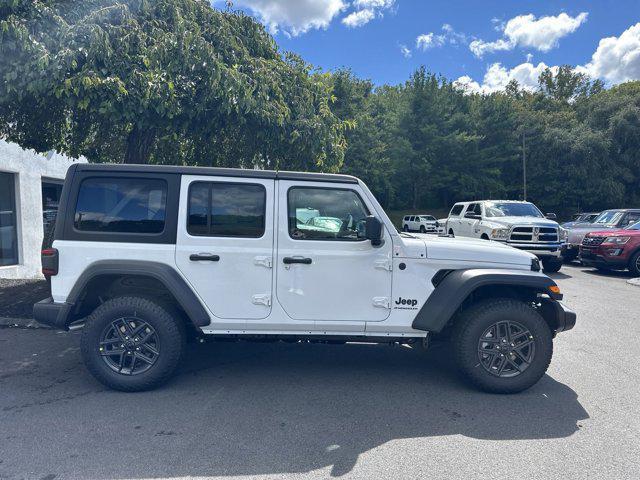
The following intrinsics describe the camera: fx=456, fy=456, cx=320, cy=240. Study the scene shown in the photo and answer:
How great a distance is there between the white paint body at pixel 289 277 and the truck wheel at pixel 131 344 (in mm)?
350

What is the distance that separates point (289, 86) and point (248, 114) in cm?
108

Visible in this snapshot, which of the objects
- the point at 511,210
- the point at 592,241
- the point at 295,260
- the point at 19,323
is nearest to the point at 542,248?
the point at 592,241

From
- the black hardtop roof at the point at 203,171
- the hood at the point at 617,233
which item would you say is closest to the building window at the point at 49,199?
the black hardtop roof at the point at 203,171

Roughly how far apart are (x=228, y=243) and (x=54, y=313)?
1689mm

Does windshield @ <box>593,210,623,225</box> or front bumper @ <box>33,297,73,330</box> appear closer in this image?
front bumper @ <box>33,297,73,330</box>

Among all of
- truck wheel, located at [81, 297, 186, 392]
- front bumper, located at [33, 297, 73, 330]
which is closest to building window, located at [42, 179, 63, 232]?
front bumper, located at [33, 297, 73, 330]

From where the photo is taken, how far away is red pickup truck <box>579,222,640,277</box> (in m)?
11.4

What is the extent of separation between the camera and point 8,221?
10.6m

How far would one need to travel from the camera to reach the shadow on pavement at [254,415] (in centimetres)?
308

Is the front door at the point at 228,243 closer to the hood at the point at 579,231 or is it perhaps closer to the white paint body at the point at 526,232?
the white paint body at the point at 526,232

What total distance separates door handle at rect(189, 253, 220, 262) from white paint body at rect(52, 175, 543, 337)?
0.10 ft

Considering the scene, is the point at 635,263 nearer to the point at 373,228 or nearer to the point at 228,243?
the point at 373,228

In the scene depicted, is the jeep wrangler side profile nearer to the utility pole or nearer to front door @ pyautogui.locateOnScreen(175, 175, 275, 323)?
front door @ pyautogui.locateOnScreen(175, 175, 275, 323)

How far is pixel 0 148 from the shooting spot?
32.5ft
